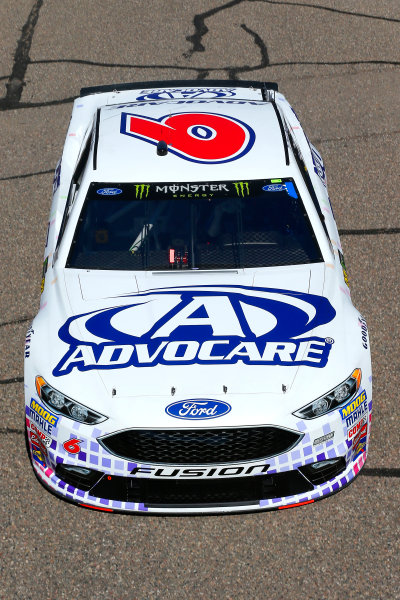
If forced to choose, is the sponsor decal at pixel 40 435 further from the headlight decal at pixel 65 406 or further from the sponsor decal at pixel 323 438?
the sponsor decal at pixel 323 438

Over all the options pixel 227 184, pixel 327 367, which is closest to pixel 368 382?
pixel 327 367

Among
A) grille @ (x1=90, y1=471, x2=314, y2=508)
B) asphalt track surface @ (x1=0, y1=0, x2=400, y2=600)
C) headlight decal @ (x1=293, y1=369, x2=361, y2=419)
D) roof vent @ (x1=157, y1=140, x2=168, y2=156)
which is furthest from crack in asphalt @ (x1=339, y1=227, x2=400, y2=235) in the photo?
grille @ (x1=90, y1=471, x2=314, y2=508)

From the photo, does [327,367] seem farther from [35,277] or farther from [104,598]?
[35,277]

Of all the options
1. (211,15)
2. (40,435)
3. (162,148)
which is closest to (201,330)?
(40,435)

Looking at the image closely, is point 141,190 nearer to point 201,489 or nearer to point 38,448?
point 38,448

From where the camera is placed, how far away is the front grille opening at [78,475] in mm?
4715

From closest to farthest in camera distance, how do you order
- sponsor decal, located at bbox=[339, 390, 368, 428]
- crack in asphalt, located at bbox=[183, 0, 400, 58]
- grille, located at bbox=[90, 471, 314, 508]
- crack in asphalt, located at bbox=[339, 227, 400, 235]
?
grille, located at bbox=[90, 471, 314, 508]
sponsor decal, located at bbox=[339, 390, 368, 428]
crack in asphalt, located at bbox=[339, 227, 400, 235]
crack in asphalt, located at bbox=[183, 0, 400, 58]

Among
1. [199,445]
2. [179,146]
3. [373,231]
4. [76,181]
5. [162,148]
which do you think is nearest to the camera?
[199,445]

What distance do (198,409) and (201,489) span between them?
44cm

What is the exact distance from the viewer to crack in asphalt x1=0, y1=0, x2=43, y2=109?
10719 mm

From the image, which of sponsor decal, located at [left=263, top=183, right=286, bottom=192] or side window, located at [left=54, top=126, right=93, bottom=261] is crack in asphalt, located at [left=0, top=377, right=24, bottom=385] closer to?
side window, located at [left=54, top=126, right=93, bottom=261]

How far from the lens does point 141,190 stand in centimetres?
592

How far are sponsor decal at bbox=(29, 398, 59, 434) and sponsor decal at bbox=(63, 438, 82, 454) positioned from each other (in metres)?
0.12

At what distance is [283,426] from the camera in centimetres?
458
